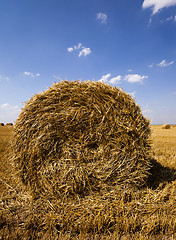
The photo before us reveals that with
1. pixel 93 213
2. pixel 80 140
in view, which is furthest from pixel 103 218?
pixel 80 140

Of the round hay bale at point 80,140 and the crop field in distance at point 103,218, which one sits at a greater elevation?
the round hay bale at point 80,140

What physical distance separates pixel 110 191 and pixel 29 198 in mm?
1285

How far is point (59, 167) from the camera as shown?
2459 millimetres

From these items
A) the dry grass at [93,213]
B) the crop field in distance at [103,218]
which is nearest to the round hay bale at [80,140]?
the dry grass at [93,213]

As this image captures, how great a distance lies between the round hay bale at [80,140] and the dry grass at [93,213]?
168 mm

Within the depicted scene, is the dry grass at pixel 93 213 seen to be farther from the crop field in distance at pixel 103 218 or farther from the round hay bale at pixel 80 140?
the round hay bale at pixel 80 140

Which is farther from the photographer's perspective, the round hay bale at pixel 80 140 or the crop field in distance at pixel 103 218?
the round hay bale at pixel 80 140

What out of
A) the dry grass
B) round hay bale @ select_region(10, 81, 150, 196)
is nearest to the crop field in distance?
the dry grass

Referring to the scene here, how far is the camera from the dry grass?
1653 mm

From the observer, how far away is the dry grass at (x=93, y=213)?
1.65 m

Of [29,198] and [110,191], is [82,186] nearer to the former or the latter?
[110,191]

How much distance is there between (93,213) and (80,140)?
1.05 m

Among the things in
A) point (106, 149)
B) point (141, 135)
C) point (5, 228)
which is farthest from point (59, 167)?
point (141, 135)

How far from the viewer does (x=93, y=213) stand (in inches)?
78.4
